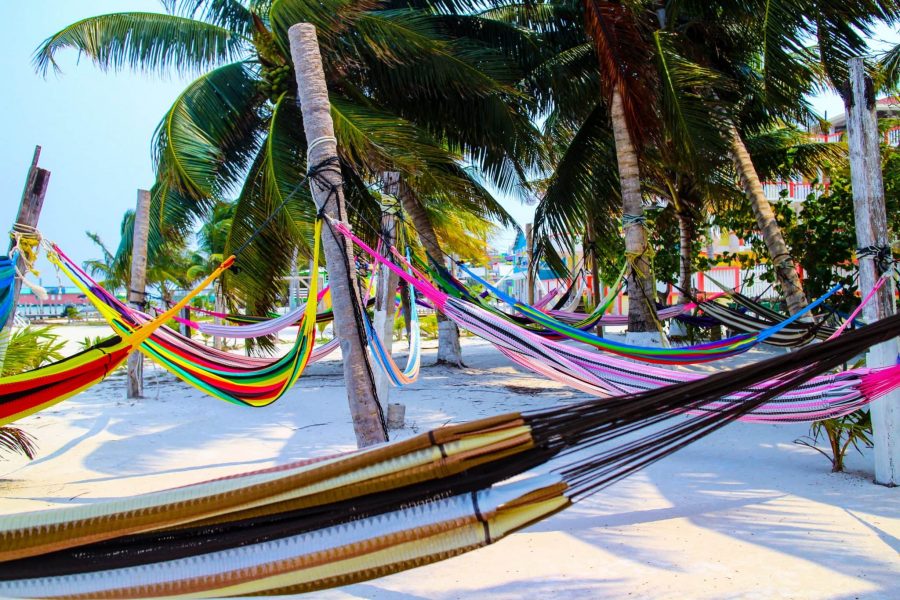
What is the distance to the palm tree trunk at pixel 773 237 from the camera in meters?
6.22

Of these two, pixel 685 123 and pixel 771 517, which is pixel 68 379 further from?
pixel 685 123

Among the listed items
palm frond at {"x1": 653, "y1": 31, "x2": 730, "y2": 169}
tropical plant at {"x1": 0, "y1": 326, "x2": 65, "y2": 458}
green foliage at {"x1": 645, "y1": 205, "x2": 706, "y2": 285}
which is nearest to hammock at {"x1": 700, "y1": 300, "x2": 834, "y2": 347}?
palm frond at {"x1": 653, "y1": 31, "x2": 730, "y2": 169}

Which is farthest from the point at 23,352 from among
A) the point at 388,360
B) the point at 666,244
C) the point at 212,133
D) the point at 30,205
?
the point at 666,244

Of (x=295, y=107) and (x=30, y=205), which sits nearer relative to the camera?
(x=30, y=205)

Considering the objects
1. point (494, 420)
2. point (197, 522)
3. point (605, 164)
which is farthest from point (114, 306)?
point (605, 164)

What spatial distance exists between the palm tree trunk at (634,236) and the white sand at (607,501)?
1006mm

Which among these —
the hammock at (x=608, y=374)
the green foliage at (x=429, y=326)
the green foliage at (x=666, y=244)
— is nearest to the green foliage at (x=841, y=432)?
the hammock at (x=608, y=374)

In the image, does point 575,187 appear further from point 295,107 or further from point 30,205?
point 30,205

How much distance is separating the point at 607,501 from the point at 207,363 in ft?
7.34

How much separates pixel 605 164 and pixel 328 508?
7501 mm

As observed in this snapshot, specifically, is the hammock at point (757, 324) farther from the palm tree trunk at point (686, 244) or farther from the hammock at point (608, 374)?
the palm tree trunk at point (686, 244)

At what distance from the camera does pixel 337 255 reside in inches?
114

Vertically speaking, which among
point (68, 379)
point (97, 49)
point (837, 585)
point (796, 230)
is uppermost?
point (97, 49)

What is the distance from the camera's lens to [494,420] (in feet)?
4.80
